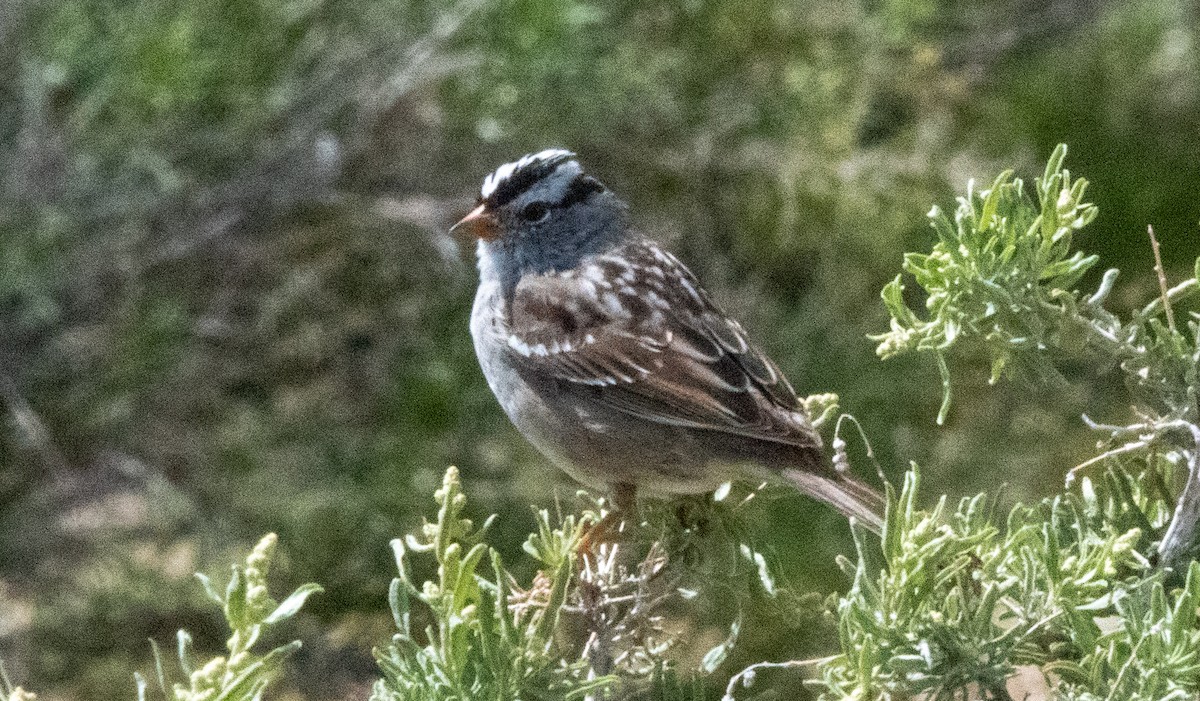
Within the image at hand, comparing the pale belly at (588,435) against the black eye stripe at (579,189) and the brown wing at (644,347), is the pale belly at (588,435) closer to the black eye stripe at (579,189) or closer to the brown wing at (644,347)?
the brown wing at (644,347)

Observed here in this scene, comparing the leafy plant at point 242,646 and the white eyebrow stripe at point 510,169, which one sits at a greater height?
the white eyebrow stripe at point 510,169

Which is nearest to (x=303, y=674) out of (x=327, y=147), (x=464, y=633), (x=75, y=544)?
(x=75, y=544)

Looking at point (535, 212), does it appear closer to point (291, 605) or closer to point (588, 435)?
point (588, 435)

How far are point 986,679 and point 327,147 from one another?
9.19 feet

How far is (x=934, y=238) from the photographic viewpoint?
347 centimetres

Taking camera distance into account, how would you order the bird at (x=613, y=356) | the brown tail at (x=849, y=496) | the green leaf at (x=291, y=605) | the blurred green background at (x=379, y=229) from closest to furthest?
the green leaf at (x=291, y=605) → the brown tail at (x=849, y=496) → the bird at (x=613, y=356) → the blurred green background at (x=379, y=229)

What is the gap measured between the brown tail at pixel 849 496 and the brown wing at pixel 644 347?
0.26 meters

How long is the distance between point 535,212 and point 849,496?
0.94 metres

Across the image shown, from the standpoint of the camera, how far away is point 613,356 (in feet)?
7.92

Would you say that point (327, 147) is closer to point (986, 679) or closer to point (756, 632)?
point (756, 632)

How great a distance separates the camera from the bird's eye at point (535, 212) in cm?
262

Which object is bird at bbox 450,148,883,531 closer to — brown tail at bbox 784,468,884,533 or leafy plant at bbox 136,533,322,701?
brown tail at bbox 784,468,884,533

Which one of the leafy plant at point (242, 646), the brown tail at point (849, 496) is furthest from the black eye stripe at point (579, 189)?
the leafy plant at point (242, 646)

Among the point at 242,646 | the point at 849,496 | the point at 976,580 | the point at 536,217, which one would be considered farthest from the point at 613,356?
the point at 242,646
